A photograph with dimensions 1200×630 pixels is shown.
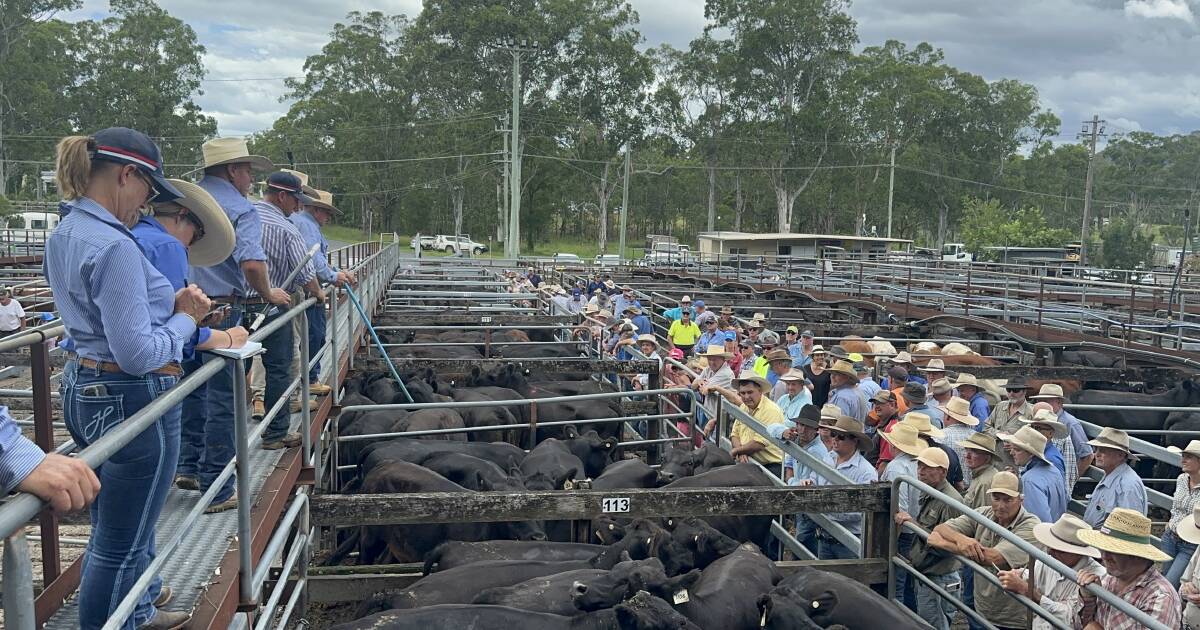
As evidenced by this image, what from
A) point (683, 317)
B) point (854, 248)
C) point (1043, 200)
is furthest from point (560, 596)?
point (1043, 200)

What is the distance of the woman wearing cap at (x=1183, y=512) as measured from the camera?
6.05 meters

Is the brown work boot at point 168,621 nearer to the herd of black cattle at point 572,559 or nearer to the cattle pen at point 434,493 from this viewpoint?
the cattle pen at point 434,493

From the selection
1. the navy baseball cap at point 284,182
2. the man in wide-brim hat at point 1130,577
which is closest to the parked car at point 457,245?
the navy baseball cap at point 284,182

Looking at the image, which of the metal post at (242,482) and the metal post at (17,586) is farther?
the metal post at (242,482)

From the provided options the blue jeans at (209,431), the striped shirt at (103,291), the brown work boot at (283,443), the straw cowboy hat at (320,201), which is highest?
Result: the straw cowboy hat at (320,201)

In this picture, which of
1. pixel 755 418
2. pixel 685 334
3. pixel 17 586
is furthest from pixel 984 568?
Result: pixel 685 334

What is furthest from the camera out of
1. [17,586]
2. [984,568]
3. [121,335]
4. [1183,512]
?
[1183,512]

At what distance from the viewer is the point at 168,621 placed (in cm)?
328

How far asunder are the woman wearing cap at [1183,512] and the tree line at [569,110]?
155 feet

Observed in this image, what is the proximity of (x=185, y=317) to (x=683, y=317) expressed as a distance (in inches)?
500

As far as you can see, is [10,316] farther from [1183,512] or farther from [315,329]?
[1183,512]

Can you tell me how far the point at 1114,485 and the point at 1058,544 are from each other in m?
2.09

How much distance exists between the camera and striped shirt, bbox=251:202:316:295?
594cm

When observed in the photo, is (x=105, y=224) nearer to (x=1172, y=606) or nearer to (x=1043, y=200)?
(x=1172, y=606)
